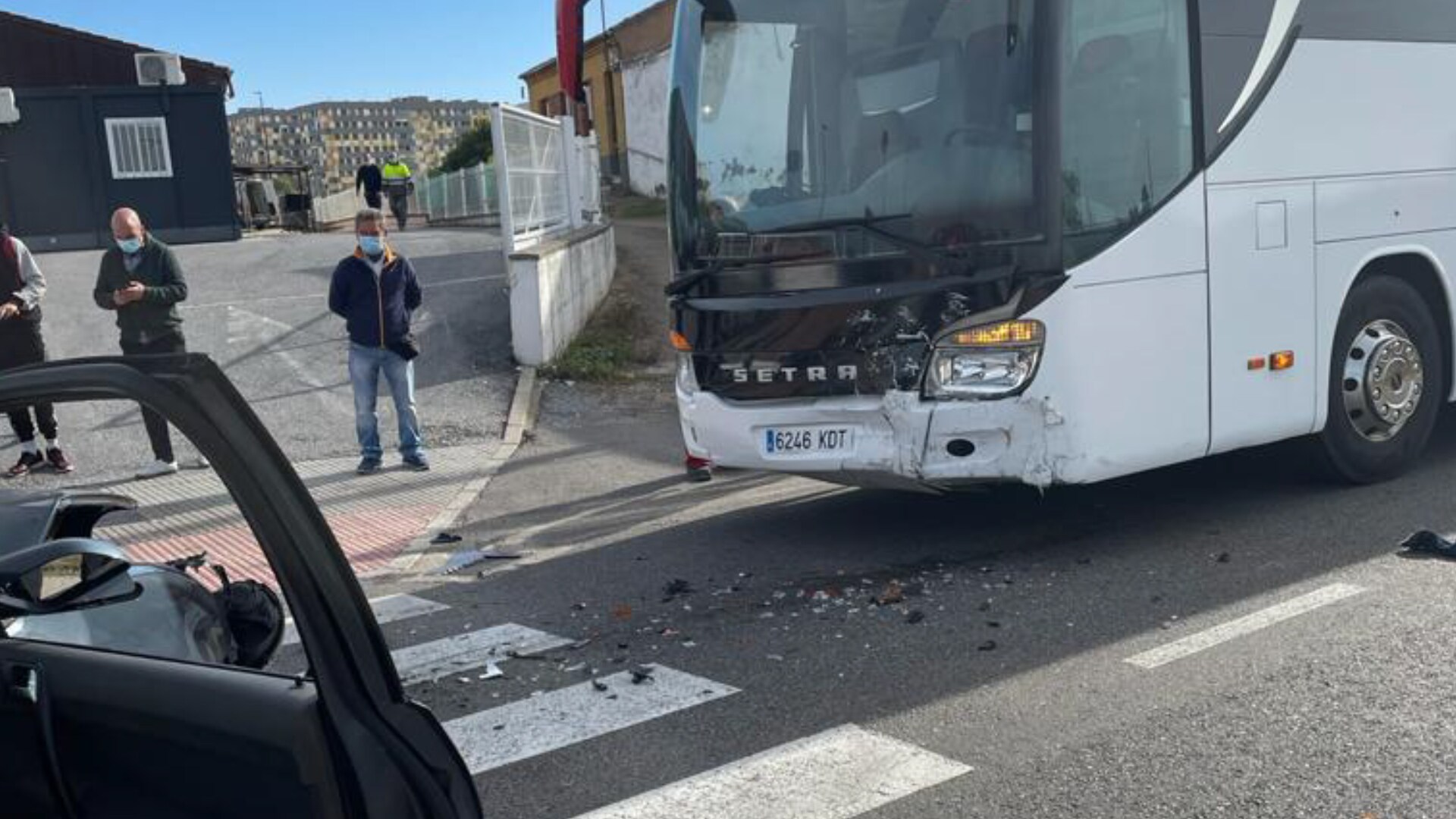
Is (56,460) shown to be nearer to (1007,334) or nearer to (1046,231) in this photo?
(1007,334)

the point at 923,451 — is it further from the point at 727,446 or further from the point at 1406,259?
the point at 1406,259

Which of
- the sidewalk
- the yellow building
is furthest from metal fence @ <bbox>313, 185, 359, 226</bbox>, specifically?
the sidewalk

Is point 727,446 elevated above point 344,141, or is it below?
below

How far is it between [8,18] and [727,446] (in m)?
30.1

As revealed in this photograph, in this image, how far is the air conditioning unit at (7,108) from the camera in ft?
74.1

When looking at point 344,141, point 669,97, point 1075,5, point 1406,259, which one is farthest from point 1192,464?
point 344,141

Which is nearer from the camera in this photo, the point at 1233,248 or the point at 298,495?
the point at 298,495

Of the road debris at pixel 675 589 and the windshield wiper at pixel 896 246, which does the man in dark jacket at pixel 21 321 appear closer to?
the road debris at pixel 675 589

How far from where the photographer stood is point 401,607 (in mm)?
6305

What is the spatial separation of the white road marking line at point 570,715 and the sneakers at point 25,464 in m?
6.14

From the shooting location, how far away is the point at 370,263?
376 inches

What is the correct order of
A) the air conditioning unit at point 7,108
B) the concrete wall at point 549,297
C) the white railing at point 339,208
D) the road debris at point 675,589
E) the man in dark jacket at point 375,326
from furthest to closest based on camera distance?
the white railing at point 339,208
the air conditioning unit at point 7,108
the concrete wall at point 549,297
the man in dark jacket at point 375,326
the road debris at point 675,589

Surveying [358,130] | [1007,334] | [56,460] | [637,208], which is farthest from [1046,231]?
[358,130]

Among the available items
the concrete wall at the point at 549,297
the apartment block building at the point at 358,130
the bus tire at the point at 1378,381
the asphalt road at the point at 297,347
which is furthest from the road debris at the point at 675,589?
the apartment block building at the point at 358,130
